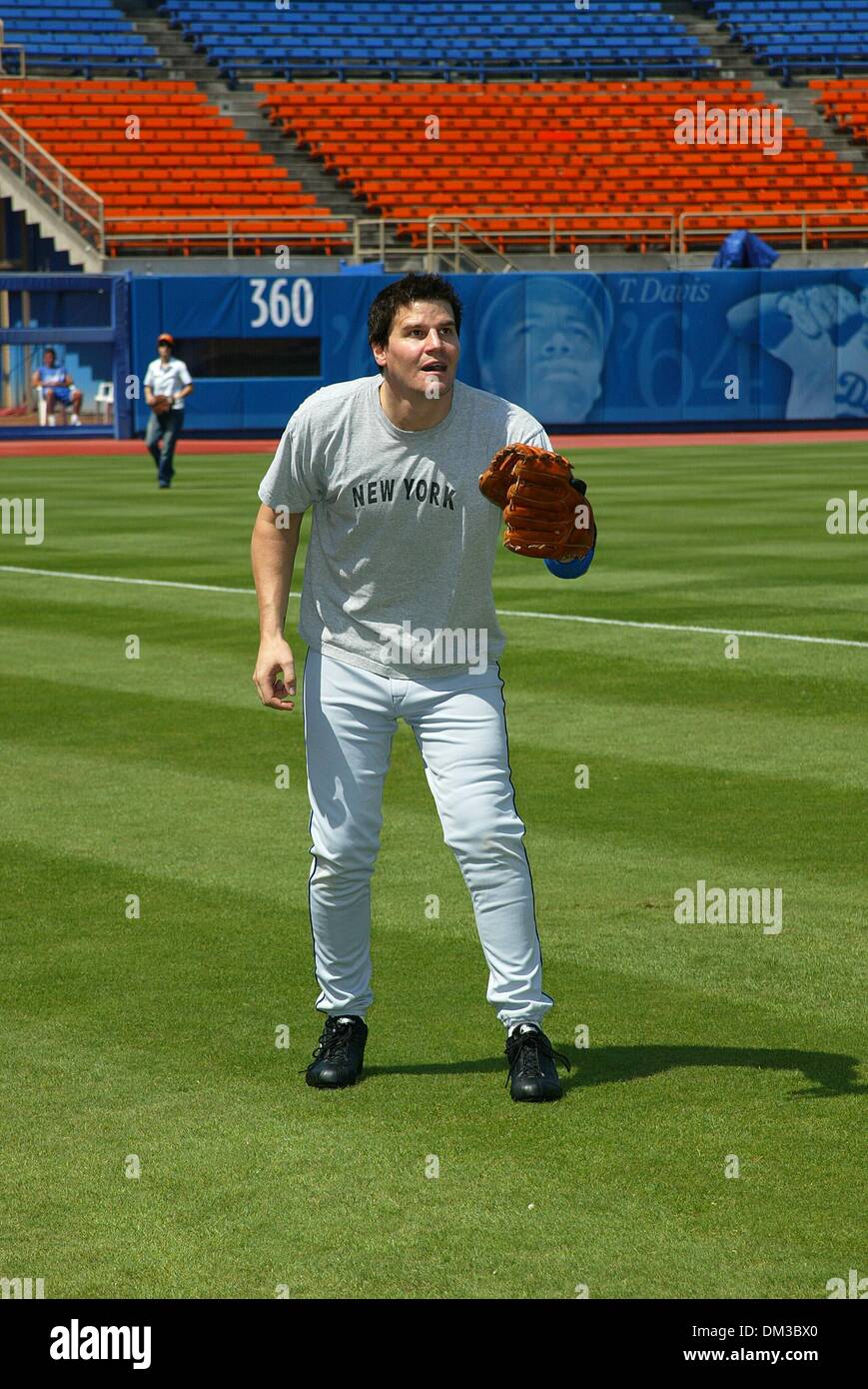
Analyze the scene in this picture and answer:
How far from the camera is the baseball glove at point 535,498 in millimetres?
4977

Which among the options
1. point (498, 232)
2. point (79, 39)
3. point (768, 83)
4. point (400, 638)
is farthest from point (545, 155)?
point (400, 638)

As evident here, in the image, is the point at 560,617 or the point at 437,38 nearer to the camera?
the point at 560,617

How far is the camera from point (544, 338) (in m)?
39.5

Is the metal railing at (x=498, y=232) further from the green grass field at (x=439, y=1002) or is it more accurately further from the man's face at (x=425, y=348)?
the man's face at (x=425, y=348)

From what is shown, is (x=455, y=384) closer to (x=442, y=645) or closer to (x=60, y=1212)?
(x=442, y=645)

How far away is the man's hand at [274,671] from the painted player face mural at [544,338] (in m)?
34.5

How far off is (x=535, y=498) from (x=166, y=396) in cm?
2129

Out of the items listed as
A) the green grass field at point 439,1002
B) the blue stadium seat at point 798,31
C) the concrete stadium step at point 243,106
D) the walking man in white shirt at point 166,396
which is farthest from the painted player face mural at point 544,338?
the green grass field at point 439,1002

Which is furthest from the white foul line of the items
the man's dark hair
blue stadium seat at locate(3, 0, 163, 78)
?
blue stadium seat at locate(3, 0, 163, 78)

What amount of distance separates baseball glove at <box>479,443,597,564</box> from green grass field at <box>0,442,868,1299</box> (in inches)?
60.0

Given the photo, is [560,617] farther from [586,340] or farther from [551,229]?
[551,229]

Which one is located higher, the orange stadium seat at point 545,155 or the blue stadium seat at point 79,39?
the blue stadium seat at point 79,39

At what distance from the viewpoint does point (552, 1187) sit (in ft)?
15.2
